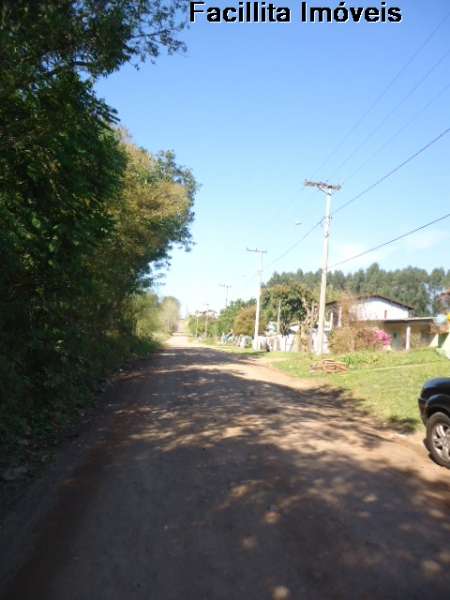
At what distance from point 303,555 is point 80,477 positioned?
326cm

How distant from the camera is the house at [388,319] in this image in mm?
33031

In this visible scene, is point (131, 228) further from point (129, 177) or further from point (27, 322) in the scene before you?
point (27, 322)

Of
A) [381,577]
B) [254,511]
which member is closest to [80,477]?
[254,511]

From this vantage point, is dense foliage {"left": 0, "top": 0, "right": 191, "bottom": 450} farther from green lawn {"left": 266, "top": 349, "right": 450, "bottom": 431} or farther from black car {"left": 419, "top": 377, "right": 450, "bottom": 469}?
green lawn {"left": 266, "top": 349, "right": 450, "bottom": 431}

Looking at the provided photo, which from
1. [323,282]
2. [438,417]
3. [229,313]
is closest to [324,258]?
[323,282]

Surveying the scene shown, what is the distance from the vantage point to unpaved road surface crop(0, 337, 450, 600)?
3.57 m

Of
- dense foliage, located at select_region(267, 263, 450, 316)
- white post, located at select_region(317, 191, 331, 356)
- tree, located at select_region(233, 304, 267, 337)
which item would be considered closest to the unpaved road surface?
white post, located at select_region(317, 191, 331, 356)

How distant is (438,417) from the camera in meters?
7.50

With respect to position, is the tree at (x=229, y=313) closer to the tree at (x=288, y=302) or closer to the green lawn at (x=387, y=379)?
the tree at (x=288, y=302)

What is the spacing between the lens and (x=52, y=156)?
712cm

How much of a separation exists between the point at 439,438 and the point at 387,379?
29.4ft

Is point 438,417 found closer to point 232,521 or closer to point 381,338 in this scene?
point 232,521

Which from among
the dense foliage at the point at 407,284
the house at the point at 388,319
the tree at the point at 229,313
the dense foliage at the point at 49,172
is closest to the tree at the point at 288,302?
the house at the point at 388,319

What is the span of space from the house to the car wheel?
2427 centimetres
